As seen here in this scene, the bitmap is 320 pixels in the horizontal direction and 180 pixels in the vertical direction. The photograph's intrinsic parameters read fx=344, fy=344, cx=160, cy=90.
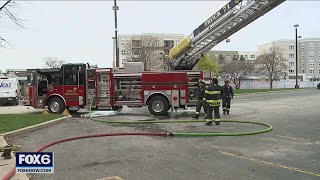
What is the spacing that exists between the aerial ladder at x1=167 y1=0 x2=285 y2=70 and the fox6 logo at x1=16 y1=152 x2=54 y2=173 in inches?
481

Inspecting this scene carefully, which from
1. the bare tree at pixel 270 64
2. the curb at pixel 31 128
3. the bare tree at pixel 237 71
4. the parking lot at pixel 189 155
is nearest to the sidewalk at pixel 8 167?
the parking lot at pixel 189 155

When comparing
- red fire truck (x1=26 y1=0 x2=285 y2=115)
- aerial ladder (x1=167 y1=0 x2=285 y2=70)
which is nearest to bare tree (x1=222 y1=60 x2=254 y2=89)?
aerial ladder (x1=167 y1=0 x2=285 y2=70)

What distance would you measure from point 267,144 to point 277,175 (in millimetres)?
2921

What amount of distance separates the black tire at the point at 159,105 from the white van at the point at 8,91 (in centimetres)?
1546

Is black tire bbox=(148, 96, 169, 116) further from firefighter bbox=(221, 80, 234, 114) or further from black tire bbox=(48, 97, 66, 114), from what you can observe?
black tire bbox=(48, 97, 66, 114)

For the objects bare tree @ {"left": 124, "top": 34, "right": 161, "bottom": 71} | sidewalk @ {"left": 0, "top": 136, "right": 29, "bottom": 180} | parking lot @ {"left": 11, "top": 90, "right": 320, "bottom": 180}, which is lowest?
parking lot @ {"left": 11, "top": 90, "right": 320, "bottom": 180}

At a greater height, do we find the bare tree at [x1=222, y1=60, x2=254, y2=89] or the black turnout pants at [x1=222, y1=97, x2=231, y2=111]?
the bare tree at [x1=222, y1=60, x2=254, y2=89]

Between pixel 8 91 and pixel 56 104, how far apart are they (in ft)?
39.4

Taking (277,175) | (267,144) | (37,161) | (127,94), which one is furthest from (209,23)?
(37,161)

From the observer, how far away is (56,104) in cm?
1756

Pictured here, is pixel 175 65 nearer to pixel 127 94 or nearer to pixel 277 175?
pixel 127 94

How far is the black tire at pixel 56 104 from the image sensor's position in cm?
1753

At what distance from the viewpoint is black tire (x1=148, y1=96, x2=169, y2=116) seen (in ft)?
55.1

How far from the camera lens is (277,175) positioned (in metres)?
5.99
